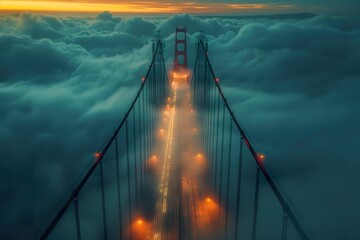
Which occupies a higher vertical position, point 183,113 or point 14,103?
point 183,113

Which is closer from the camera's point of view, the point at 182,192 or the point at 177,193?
the point at 177,193

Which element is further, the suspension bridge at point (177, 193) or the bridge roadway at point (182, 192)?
the bridge roadway at point (182, 192)

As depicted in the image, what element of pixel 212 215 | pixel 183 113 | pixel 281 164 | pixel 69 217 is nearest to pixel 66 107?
pixel 183 113

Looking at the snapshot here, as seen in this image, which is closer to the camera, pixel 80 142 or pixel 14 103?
pixel 80 142

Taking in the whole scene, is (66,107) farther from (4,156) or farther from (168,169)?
(168,169)

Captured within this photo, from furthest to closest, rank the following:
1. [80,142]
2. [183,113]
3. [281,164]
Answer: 1. [80,142]
2. [183,113]
3. [281,164]

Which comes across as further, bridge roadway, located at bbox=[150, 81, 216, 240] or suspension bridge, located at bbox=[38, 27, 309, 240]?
bridge roadway, located at bbox=[150, 81, 216, 240]

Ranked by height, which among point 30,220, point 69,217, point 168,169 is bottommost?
point 30,220

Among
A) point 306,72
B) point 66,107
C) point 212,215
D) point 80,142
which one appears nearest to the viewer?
point 212,215
